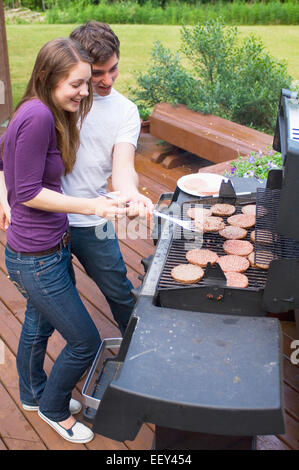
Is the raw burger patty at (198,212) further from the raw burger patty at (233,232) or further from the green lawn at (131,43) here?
the green lawn at (131,43)

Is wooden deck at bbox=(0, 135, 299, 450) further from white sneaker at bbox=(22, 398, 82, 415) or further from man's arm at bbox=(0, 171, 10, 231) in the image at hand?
man's arm at bbox=(0, 171, 10, 231)

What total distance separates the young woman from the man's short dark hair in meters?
0.16

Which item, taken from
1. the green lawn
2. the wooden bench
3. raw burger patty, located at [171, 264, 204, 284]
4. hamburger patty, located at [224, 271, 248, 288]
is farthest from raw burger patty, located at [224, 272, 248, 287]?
the green lawn

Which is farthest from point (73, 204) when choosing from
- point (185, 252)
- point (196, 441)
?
point (196, 441)

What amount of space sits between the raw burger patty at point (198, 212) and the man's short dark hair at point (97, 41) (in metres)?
0.80

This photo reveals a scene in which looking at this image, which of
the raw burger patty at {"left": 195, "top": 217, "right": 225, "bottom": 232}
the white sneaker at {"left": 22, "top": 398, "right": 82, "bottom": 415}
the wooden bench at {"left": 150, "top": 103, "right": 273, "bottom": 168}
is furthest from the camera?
the wooden bench at {"left": 150, "top": 103, "right": 273, "bottom": 168}

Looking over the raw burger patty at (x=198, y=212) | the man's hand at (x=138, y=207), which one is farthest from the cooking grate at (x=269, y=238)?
the man's hand at (x=138, y=207)

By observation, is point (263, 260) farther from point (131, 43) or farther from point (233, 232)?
point (131, 43)

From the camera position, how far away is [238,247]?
218cm

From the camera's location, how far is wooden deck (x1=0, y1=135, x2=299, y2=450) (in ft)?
8.02

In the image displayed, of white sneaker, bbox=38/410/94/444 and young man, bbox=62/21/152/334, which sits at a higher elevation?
young man, bbox=62/21/152/334

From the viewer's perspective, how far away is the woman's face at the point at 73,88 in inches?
74.0

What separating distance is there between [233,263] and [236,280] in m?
0.13

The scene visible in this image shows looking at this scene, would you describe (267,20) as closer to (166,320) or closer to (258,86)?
(258,86)
